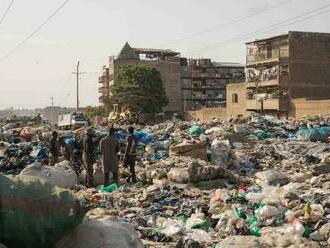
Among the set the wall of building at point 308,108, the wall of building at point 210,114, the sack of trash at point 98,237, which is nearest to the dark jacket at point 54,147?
the sack of trash at point 98,237

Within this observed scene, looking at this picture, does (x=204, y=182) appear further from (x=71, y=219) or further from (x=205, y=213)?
(x=71, y=219)

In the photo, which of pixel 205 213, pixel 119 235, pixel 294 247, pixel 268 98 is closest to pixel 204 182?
pixel 205 213

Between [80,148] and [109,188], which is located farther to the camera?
[80,148]

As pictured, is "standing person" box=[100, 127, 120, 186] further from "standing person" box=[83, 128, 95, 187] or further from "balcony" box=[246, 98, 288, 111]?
"balcony" box=[246, 98, 288, 111]

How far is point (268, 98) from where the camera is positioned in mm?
48469

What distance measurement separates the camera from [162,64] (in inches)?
3162

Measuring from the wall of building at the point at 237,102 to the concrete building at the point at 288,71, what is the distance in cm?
33

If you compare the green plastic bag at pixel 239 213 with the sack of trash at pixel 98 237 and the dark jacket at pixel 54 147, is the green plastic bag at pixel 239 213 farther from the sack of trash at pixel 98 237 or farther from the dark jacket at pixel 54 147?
the dark jacket at pixel 54 147

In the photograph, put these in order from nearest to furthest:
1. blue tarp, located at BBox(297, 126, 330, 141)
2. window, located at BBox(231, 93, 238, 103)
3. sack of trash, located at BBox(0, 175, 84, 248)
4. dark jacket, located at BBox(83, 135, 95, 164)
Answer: sack of trash, located at BBox(0, 175, 84, 248) → dark jacket, located at BBox(83, 135, 95, 164) → blue tarp, located at BBox(297, 126, 330, 141) → window, located at BBox(231, 93, 238, 103)

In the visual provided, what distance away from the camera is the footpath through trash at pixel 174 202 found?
3.64 meters

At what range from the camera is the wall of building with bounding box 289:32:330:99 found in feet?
160

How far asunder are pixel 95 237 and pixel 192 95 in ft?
262

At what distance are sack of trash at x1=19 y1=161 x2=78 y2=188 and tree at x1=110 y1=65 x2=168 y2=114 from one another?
45894mm

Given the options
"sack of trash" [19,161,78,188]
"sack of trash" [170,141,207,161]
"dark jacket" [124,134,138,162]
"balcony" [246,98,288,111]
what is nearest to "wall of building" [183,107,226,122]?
"balcony" [246,98,288,111]
